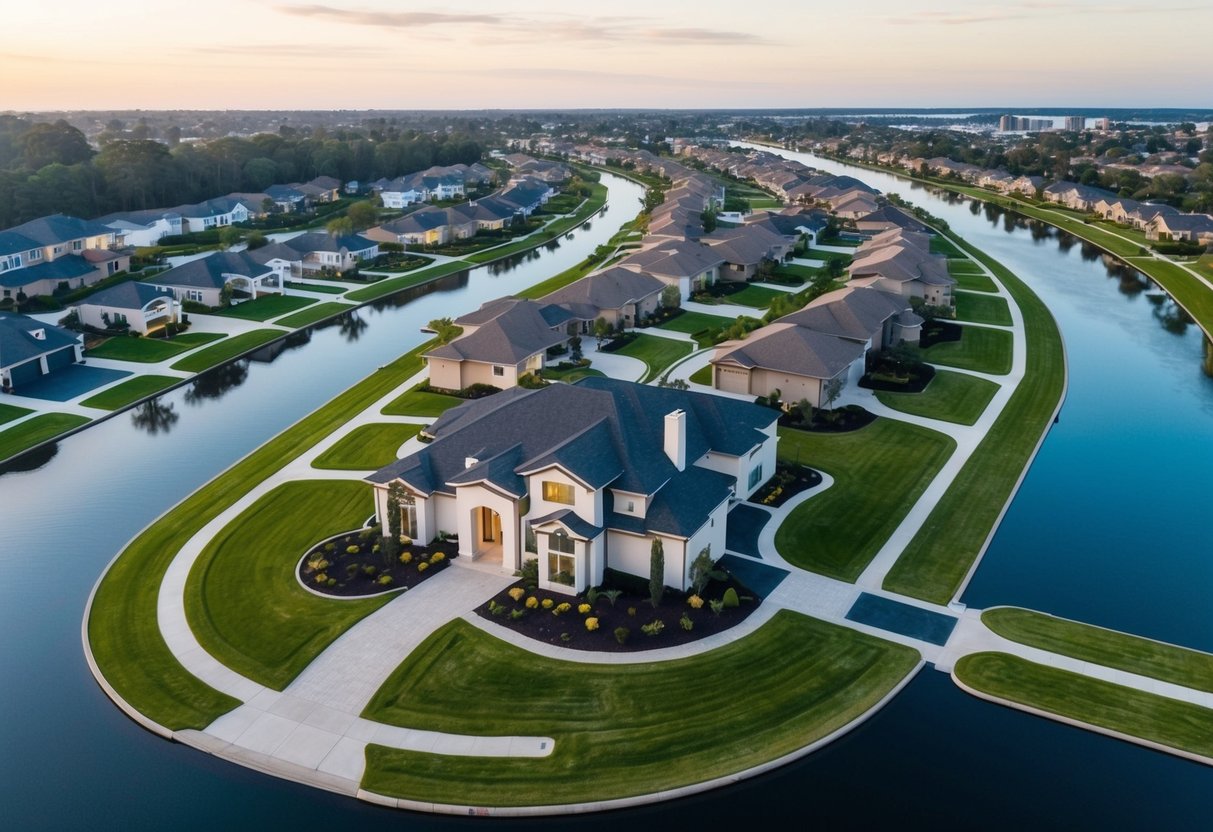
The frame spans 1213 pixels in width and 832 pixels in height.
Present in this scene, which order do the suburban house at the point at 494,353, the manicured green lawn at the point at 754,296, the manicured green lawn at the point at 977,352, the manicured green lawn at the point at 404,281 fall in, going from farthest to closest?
the manicured green lawn at the point at 404,281
the manicured green lawn at the point at 754,296
the manicured green lawn at the point at 977,352
the suburban house at the point at 494,353

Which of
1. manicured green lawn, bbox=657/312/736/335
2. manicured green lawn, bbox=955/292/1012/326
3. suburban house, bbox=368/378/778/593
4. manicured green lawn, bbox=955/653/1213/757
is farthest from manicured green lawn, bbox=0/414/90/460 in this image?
manicured green lawn, bbox=955/292/1012/326

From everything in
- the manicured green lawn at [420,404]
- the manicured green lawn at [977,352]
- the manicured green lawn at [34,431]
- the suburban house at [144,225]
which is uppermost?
the suburban house at [144,225]

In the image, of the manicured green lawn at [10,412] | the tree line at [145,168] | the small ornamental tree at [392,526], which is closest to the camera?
the small ornamental tree at [392,526]

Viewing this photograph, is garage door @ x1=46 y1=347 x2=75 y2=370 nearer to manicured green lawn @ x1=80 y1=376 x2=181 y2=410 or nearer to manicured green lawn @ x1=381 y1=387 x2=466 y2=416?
manicured green lawn @ x1=80 y1=376 x2=181 y2=410

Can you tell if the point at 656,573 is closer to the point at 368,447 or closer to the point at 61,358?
the point at 368,447

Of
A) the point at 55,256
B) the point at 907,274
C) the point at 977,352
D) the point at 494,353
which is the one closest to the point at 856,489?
the point at 494,353

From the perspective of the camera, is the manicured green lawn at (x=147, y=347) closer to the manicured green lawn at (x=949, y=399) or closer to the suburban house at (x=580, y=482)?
the suburban house at (x=580, y=482)

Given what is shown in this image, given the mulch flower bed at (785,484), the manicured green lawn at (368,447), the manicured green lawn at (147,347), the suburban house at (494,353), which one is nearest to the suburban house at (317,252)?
the manicured green lawn at (147,347)
